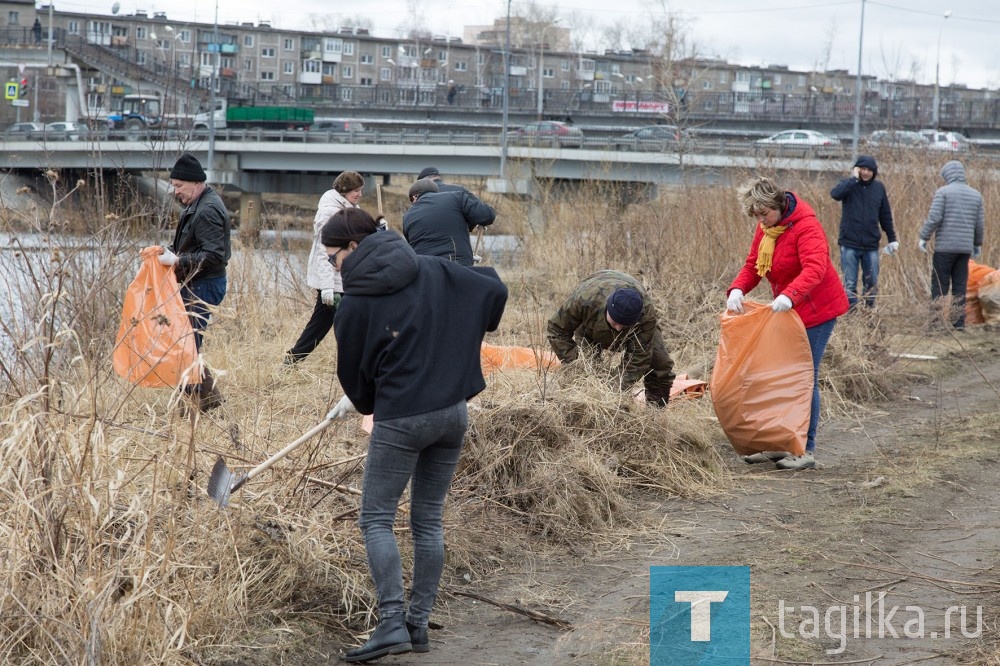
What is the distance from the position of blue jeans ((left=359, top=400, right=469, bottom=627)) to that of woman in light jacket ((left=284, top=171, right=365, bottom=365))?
10.9 feet

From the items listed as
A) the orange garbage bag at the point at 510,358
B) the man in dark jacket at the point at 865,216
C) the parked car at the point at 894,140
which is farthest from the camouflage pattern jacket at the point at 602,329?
the parked car at the point at 894,140

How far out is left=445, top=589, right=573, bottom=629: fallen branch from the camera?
3650 millimetres

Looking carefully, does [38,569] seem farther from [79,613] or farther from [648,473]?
[648,473]

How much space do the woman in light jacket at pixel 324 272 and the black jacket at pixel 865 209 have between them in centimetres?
479

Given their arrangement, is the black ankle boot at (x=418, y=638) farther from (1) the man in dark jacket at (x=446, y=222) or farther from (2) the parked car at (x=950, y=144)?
(2) the parked car at (x=950, y=144)

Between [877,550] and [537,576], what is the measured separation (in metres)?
1.40

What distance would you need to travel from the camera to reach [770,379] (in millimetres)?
5500

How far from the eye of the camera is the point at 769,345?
5.49m

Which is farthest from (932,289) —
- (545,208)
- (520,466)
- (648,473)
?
(520,466)

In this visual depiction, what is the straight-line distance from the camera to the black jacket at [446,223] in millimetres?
6805

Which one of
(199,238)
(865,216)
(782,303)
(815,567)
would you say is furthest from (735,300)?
(865,216)

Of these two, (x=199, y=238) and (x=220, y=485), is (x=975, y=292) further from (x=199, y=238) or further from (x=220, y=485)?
(x=220, y=485)

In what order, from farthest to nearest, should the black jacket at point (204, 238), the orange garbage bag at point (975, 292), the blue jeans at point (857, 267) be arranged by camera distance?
the orange garbage bag at point (975, 292) < the blue jeans at point (857, 267) < the black jacket at point (204, 238)

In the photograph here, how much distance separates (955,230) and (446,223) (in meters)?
5.32
